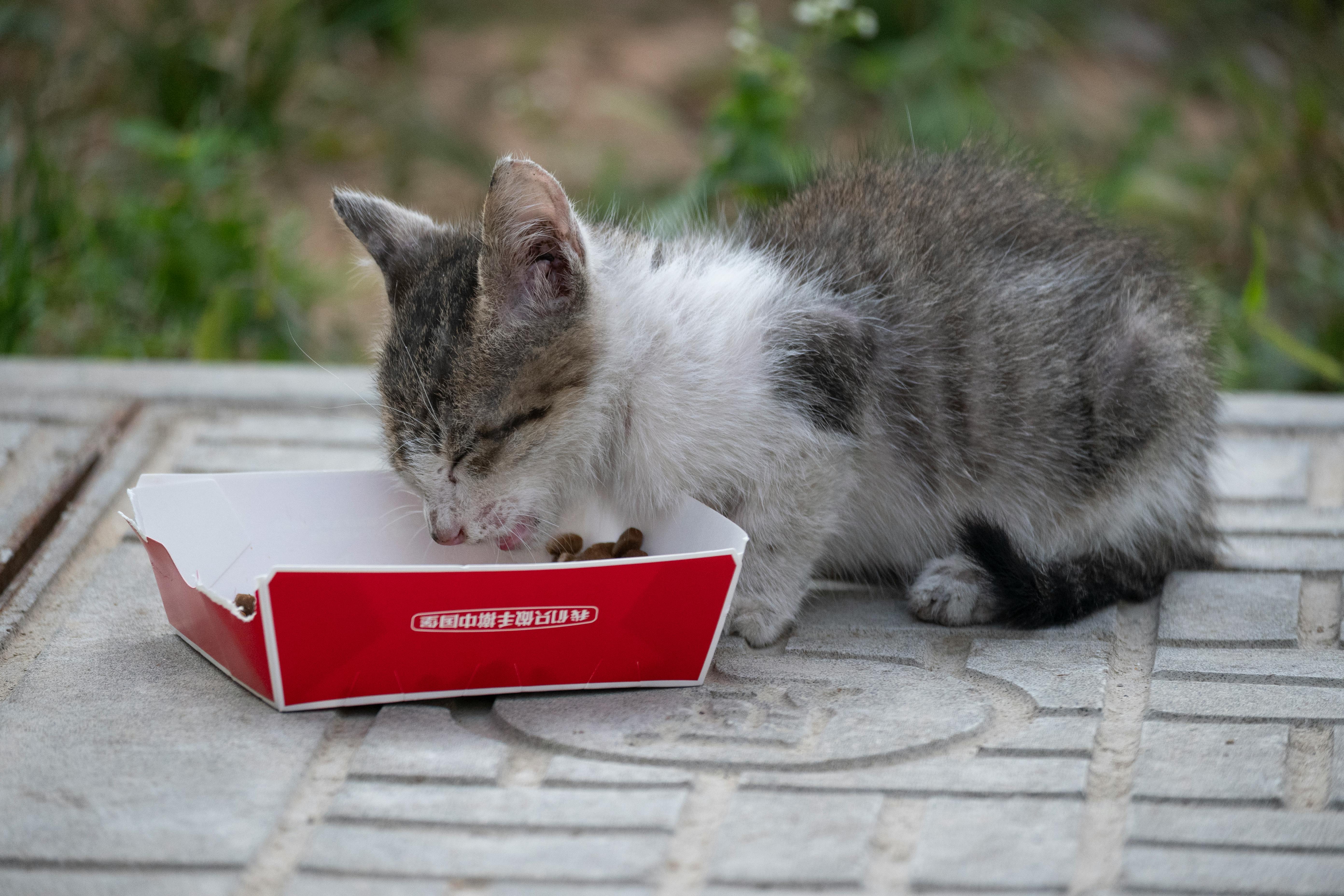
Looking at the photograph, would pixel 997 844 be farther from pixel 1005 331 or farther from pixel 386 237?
pixel 386 237

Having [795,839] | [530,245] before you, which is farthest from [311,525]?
[795,839]

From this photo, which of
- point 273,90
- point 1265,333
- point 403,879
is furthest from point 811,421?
point 273,90

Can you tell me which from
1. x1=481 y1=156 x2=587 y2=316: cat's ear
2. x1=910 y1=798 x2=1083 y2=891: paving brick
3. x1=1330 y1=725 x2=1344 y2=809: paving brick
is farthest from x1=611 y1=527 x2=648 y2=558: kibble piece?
x1=1330 y1=725 x2=1344 y2=809: paving brick

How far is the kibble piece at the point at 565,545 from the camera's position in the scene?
114 inches

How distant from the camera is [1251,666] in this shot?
2615mm

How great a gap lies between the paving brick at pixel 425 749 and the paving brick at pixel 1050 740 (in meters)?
0.82

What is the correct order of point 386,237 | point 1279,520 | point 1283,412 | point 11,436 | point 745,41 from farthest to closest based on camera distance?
point 745,41
point 1283,412
point 11,436
point 1279,520
point 386,237

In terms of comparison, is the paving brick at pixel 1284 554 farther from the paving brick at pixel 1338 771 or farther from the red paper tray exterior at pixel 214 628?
the red paper tray exterior at pixel 214 628

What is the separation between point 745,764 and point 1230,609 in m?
1.23

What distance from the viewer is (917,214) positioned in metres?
3.03

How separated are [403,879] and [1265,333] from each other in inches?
133

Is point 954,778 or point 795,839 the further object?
point 954,778

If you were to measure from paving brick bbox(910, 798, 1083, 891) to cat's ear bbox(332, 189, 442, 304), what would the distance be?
1.45 m

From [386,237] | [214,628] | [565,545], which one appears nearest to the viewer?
[214,628]
